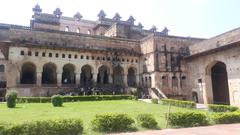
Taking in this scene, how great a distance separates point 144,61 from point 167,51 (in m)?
4.11

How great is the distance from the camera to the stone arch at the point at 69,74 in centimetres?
3597

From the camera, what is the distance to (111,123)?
1190 centimetres

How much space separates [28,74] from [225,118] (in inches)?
1145

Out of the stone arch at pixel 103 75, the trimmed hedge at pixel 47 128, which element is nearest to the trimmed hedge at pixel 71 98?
the stone arch at pixel 103 75

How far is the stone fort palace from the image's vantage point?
30.2 meters

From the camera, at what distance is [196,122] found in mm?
13812

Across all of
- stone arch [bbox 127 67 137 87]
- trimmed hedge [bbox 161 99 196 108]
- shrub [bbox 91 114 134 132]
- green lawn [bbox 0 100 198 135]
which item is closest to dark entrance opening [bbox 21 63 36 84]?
stone arch [bbox 127 67 137 87]

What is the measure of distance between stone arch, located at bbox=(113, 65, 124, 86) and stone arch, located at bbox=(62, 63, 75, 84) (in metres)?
6.54

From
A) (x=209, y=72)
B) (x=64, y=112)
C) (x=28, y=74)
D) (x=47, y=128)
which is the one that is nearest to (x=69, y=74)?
(x=28, y=74)

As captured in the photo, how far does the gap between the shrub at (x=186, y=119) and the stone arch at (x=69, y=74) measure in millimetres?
23762

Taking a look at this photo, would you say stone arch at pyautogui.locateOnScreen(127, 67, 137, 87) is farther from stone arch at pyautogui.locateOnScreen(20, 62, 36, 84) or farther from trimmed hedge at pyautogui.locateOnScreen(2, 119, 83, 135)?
trimmed hedge at pyautogui.locateOnScreen(2, 119, 83, 135)

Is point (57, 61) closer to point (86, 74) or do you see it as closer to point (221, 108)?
point (86, 74)

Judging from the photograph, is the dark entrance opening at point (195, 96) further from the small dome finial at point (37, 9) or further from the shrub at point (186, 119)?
the small dome finial at point (37, 9)

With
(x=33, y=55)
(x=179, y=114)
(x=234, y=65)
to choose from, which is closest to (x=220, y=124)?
(x=179, y=114)
